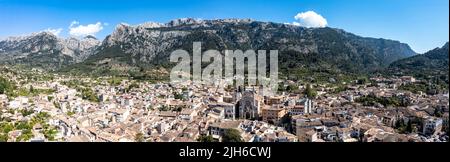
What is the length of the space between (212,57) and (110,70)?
52.8ft

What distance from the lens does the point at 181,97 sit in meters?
29.1

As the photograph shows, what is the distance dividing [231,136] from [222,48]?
58.5 metres

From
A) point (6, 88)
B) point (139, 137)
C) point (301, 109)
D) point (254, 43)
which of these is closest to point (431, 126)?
point (301, 109)

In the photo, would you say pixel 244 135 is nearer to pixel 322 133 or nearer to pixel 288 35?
pixel 322 133

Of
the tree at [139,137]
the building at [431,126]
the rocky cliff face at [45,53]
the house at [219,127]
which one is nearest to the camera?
the tree at [139,137]

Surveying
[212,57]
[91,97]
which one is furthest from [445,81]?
[212,57]

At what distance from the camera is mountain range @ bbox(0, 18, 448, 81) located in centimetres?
6366

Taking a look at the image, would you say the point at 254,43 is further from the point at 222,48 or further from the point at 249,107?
the point at 249,107

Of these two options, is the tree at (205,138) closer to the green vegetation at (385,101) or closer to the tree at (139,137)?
the tree at (139,137)

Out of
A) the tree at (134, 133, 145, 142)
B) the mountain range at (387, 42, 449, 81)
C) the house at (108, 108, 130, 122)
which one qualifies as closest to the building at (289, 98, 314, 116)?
the tree at (134, 133, 145, 142)

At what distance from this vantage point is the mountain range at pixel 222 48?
63656mm

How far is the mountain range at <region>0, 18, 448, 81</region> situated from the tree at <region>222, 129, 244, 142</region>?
132 feet

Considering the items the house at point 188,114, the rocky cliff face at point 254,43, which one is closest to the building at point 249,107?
the house at point 188,114

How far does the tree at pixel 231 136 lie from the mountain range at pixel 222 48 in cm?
4030
